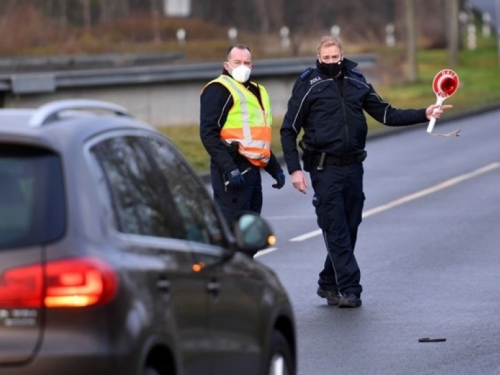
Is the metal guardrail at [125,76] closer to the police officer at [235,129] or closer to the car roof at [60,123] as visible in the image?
the police officer at [235,129]

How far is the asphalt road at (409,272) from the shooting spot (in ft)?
32.7

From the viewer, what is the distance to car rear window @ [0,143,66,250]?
5.43m

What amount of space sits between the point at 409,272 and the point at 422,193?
311 inches

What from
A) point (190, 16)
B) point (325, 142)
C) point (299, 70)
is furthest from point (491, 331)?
point (190, 16)

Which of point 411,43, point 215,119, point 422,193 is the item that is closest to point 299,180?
point 215,119

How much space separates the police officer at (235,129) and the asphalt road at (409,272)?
933mm

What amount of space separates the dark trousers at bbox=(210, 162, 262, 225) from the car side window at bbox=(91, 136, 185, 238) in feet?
18.8

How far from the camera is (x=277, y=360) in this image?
7.21m

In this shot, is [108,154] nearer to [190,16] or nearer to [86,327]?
[86,327]

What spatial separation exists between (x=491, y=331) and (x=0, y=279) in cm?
587

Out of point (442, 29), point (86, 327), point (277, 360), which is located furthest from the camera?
point (442, 29)

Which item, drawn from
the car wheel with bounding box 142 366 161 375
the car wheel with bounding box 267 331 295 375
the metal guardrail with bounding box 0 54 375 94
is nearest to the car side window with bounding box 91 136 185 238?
the car wheel with bounding box 142 366 161 375

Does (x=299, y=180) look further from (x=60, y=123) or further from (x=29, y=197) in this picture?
(x=29, y=197)

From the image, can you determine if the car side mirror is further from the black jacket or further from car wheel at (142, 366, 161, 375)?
the black jacket
